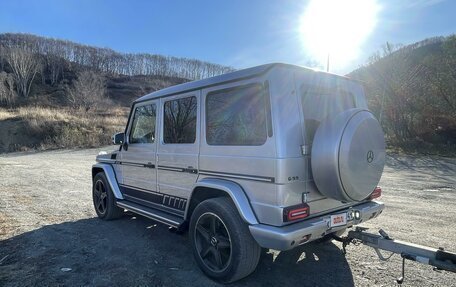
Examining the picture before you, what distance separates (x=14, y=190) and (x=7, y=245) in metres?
5.04

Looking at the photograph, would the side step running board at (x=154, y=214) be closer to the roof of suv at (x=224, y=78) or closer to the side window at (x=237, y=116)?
the side window at (x=237, y=116)

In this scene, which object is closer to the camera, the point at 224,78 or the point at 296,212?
the point at 296,212

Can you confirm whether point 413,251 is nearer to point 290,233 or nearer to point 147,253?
point 290,233

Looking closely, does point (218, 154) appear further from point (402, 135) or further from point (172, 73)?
point (172, 73)

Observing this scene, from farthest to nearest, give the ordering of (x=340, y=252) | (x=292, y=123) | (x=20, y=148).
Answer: (x=20, y=148) < (x=340, y=252) < (x=292, y=123)

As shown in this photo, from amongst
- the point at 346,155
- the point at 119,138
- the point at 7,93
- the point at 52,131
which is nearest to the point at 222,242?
the point at 346,155

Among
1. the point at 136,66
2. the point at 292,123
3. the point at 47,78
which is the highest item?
the point at 136,66

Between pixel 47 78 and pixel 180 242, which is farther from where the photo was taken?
pixel 47 78

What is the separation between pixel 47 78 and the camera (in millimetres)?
79375

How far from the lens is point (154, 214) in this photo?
15.2 feet

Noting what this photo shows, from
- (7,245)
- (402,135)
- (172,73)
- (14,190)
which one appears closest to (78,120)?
(14,190)

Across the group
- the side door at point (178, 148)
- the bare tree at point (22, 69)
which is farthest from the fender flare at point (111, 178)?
the bare tree at point (22, 69)

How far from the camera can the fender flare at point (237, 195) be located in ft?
10.9

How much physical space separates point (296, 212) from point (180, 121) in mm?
2039
